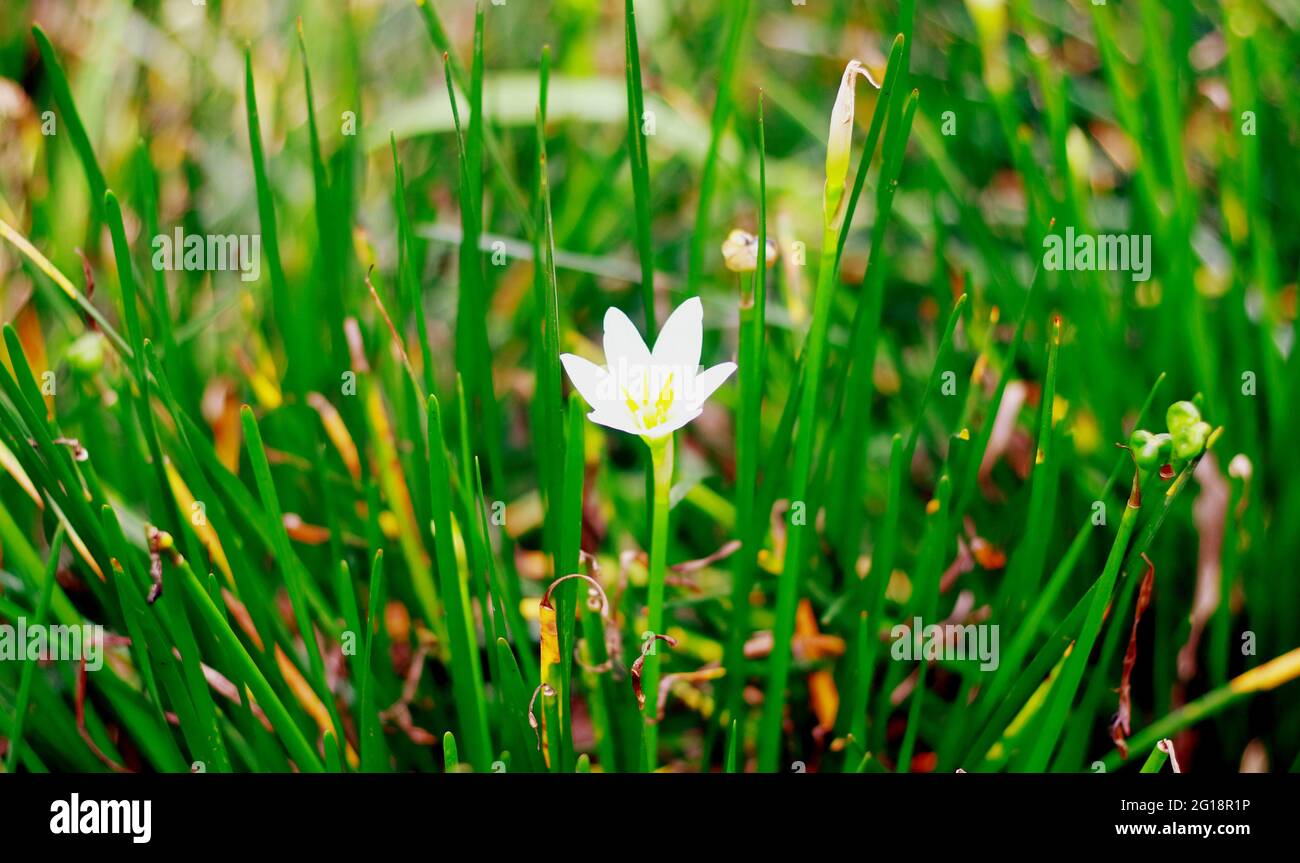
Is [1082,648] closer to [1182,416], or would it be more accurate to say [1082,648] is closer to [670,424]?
[1182,416]

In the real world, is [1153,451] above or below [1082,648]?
above

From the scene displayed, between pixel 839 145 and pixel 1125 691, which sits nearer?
pixel 839 145

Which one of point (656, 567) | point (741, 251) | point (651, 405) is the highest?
point (741, 251)

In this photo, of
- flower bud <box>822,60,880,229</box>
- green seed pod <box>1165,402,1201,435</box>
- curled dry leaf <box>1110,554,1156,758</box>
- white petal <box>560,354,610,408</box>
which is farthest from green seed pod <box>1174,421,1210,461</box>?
white petal <box>560,354,610,408</box>

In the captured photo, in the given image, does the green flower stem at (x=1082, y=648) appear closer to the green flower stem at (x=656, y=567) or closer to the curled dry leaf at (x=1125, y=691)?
the curled dry leaf at (x=1125, y=691)

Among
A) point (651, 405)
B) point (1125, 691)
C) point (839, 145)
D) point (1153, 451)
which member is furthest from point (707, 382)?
point (1125, 691)
